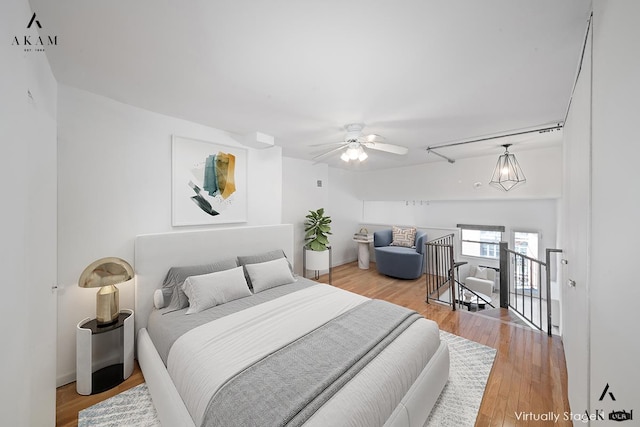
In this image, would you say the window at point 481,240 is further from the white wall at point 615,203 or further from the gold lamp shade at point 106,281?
the gold lamp shade at point 106,281

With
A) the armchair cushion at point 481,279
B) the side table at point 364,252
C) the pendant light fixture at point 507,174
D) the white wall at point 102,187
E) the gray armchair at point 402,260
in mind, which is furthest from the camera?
the side table at point 364,252

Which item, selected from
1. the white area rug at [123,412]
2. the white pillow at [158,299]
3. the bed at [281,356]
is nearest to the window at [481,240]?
the bed at [281,356]

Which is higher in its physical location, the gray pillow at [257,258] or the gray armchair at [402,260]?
the gray pillow at [257,258]

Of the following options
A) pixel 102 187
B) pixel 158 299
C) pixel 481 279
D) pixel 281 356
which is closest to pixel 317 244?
pixel 158 299

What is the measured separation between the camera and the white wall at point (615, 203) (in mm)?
662

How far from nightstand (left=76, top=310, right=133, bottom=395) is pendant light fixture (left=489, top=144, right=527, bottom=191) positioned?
18.8 feet

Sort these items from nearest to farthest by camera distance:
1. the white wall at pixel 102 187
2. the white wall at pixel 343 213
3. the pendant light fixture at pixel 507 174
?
1. the white wall at pixel 102 187
2. the pendant light fixture at pixel 507 174
3. the white wall at pixel 343 213

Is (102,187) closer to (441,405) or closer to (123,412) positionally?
(123,412)

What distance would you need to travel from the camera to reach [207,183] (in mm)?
2896

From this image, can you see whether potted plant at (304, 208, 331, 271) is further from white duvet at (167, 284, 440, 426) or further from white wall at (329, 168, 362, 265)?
white duvet at (167, 284, 440, 426)

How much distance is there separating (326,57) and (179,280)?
2.43 meters

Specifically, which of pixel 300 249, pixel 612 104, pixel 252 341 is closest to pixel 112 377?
pixel 252 341

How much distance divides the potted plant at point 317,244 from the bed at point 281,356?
1.59m

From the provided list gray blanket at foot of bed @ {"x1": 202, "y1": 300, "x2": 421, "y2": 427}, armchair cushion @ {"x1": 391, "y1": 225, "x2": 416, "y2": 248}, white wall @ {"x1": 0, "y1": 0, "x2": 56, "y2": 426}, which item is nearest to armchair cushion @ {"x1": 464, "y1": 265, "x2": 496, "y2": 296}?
armchair cushion @ {"x1": 391, "y1": 225, "x2": 416, "y2": 248}
